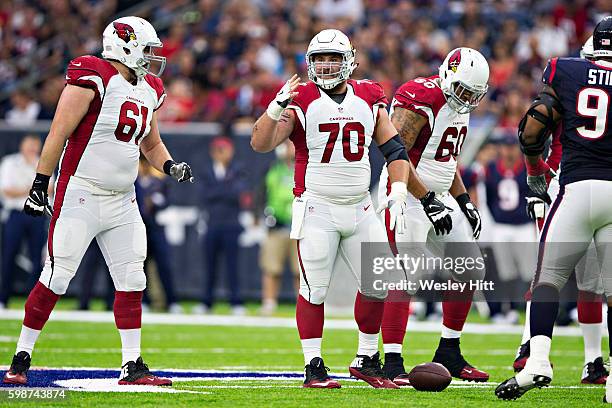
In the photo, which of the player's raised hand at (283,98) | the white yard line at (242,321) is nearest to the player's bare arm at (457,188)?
the player's raised hand at (283,98)

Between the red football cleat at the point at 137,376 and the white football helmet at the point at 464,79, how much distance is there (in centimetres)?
236

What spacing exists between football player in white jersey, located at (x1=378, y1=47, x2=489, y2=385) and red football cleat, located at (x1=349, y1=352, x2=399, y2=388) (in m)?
0.11

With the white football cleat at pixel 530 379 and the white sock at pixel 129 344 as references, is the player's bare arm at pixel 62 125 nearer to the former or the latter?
the white sock at pixel 129 344

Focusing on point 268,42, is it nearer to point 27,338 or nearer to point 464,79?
point 464,79

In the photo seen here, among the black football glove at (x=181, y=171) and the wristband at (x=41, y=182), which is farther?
the black football glove at (x=181, y=171)

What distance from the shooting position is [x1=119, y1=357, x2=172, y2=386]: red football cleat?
6039 mm

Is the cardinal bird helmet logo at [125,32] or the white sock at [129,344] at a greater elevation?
the cardinal bird helmet logo at [125,32]

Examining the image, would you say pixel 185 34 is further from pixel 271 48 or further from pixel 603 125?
Result: pixel 603 125

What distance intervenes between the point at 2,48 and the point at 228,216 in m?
5.86

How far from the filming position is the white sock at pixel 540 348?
17.9 ft

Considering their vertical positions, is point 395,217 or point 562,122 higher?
point 562,122

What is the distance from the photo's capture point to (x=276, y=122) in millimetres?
5965

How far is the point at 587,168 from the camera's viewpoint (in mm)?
5570

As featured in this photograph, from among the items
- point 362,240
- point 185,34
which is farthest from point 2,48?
point 362,240
